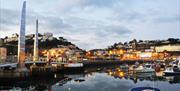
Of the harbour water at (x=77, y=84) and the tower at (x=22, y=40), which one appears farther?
the tower at (x=22, y=40)

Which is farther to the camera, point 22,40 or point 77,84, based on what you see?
point 22,40

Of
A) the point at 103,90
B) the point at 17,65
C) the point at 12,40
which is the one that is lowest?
the point at 103,90

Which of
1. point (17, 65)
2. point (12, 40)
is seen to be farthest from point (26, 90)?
point (12, 40)

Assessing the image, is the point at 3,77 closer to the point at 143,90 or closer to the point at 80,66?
the point at 143,90

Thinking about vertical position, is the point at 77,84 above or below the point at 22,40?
below

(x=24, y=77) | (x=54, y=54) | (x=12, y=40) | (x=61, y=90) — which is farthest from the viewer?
(x=12, y=40)

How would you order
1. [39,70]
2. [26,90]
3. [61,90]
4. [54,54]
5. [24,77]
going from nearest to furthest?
[26,90], [61,90], [24,77], [39,70], [54,54]

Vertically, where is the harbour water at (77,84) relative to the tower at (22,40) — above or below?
below

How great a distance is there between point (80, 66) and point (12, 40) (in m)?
103

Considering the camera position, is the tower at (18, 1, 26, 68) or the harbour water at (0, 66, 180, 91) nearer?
the harbour water at (0, 66, 180, 91)

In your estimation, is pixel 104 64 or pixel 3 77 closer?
pixel 3 77

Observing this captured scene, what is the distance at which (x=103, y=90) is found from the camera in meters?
50.5

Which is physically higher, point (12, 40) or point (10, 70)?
point (12, 40)

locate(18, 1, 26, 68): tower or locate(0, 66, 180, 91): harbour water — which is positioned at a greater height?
locate(18, 1, 26, 68): tower
